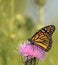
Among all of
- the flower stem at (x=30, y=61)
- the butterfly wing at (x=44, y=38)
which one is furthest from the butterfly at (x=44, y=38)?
the flower stem at (x=30, y=61)

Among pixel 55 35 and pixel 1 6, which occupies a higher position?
pixel 1 6

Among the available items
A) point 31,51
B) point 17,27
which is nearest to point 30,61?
point 31,51

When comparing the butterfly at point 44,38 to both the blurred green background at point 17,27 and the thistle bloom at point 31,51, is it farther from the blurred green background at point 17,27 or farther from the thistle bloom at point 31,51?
the blurred green background at point 17,27

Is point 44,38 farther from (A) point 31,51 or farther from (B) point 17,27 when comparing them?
(B) point 17,27

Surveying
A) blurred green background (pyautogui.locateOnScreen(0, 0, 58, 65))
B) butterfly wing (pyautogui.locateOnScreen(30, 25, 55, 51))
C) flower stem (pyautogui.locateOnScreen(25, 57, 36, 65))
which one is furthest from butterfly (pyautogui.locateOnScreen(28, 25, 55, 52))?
blurred green background (pyautogui.locateOnScreen(0, 0, 58, 65))

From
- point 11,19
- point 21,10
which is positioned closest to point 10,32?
point 11,19

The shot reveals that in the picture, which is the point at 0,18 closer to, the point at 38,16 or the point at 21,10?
the point at 38,16
